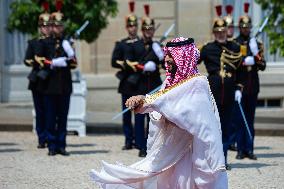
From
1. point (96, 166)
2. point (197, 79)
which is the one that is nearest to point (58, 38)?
point (96, 166)

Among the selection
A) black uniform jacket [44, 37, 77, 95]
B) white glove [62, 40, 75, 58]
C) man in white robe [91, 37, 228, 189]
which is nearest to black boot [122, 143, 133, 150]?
black uniform jacket [44, 37, 77, 95]

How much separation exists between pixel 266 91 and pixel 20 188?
9.34 m

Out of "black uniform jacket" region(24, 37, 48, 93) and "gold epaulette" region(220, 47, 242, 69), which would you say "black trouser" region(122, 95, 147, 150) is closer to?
"black uniform jacket" region(24, 37, 48, 93)

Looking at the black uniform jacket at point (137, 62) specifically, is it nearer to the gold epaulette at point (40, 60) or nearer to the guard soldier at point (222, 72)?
the gold epaulette at point (40, 60)

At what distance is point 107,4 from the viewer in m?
16.7

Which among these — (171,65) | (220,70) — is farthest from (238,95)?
(171,65)

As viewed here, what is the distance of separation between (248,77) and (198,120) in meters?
5.78

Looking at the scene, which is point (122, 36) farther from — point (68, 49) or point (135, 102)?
point (135, 102)

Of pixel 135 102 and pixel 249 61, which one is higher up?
pixel 135 102

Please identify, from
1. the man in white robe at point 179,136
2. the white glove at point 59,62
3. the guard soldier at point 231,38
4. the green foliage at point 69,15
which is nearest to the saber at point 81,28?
the green foliage at point 69,15

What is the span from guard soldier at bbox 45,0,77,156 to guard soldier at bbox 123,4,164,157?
879mm

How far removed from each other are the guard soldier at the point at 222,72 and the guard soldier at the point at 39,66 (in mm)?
2575

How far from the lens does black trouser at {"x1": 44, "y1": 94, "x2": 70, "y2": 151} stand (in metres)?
13.5

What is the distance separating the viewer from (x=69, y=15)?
16250 mm
